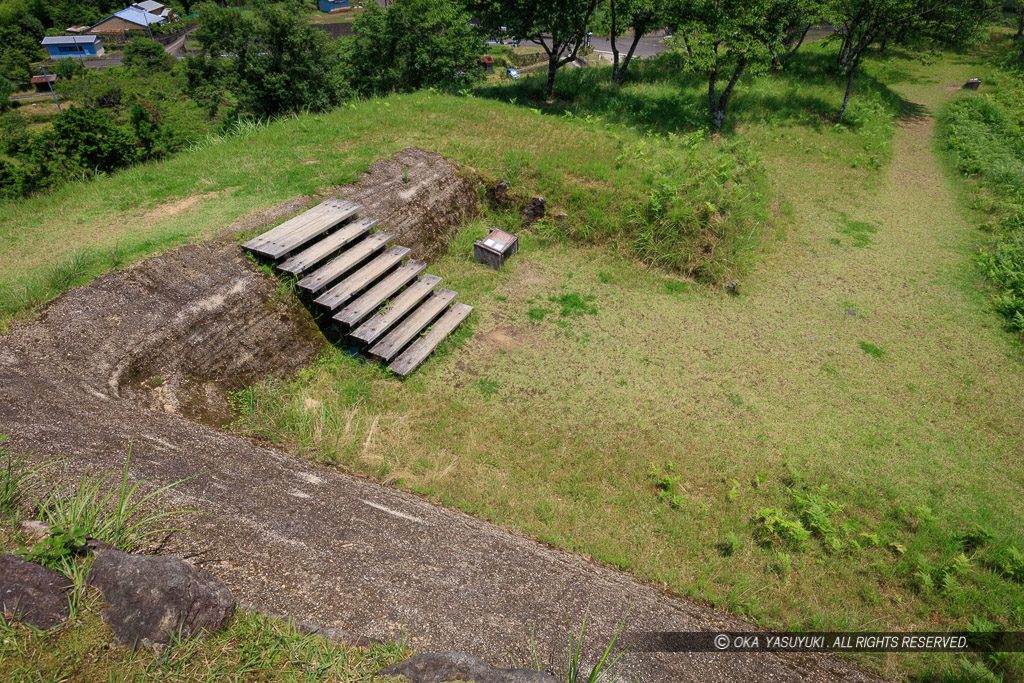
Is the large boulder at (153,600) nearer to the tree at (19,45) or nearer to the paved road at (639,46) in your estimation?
the paved road at (639,46)

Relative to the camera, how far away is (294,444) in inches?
224

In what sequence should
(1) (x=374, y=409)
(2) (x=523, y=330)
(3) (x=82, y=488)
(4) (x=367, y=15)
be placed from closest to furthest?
(3) (x=82, y=488)
(1) (x=374, y=409)
(2) (x=523, y=330)
(4) (x=367, y=15)

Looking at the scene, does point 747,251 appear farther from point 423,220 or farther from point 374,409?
point 374,409

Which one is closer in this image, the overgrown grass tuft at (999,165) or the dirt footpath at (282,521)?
the dirt footpath at (282,521)

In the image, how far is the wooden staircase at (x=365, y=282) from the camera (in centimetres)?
693

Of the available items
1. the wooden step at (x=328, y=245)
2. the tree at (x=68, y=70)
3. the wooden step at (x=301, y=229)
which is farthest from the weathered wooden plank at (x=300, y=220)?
the tree at (x=68, y=70)

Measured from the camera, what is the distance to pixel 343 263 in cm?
738

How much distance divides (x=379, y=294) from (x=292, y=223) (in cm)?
180

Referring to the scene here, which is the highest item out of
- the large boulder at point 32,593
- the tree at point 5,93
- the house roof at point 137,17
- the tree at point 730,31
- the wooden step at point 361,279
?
the house roof at point 137,17

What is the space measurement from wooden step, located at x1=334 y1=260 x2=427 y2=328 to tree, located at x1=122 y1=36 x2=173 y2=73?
55702 mm

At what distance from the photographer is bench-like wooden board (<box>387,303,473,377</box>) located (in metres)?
6.94

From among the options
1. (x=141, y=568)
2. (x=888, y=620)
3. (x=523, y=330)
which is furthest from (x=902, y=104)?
(x=141, y=568)

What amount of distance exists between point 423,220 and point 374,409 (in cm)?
440

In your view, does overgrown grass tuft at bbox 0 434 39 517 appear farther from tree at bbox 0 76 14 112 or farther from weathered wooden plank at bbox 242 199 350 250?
tree at bbox 0 76 14 112
